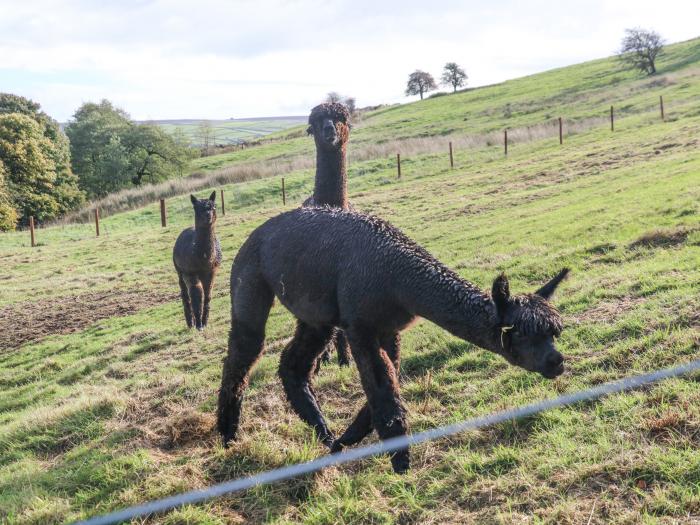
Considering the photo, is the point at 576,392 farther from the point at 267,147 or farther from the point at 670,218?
the point at 267,147

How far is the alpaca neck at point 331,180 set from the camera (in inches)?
303

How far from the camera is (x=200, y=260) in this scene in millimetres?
10883

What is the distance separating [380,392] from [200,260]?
7.25m

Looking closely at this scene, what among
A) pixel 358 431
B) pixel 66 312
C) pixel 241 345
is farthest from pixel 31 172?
pixel 358 431

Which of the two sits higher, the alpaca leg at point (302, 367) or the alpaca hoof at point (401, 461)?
the alpaca leg at point (302, 367)

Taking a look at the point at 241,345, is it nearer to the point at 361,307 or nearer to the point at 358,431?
the point at 358,431

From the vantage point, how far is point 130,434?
20.0ft

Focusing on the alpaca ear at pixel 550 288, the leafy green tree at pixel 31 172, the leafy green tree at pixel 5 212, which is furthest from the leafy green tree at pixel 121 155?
the alpaca ear at pixel 550 288

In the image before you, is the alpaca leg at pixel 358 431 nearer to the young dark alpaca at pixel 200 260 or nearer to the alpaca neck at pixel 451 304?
the alpaca neck at pixel 451 304

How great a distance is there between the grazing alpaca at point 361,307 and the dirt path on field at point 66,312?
9.64 metres

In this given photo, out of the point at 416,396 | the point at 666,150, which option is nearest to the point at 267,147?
the point at 666,150

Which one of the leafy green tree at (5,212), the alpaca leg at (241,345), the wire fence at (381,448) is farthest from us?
the leafy green tree at (5,212)

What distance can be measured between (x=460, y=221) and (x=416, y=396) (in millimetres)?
12583

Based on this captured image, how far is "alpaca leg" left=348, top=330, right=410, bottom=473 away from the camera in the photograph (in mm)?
4312
